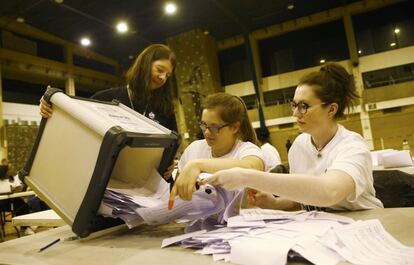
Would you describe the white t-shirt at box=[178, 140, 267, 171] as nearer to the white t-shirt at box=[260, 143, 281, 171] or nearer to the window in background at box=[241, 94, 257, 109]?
the white t-shirt at box=[260, 143, 281, 171]

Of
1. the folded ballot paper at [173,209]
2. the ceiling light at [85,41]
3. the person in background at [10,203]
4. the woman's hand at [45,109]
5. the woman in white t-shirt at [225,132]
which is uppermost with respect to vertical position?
the ceiling light at [85,41]

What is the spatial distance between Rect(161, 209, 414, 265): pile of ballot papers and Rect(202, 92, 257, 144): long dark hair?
0.72m

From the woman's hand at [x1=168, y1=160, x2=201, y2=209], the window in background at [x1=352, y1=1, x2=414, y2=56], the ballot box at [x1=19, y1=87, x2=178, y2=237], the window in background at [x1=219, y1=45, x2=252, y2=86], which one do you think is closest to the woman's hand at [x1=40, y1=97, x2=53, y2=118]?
the ballot box at [x1=19, y1=87, x2=178, y2=237]

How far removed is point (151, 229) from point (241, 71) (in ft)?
34.4

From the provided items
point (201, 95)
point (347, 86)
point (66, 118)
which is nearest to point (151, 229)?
point (66, 118)

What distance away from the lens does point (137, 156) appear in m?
1.03

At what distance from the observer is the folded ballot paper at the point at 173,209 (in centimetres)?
86

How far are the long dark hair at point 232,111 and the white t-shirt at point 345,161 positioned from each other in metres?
0.22

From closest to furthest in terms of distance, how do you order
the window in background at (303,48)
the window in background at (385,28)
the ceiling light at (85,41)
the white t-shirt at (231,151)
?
the white t-shirt at (231,151), the window in background at (385,28), the ceiling light at (85,41), the window in background at (303,48)

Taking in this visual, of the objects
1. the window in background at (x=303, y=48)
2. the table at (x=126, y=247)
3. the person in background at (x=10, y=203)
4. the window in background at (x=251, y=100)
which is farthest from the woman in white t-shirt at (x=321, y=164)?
the window in background at (x=251, y=100)

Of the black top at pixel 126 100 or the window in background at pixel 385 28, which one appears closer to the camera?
the black top at pixel 126 100

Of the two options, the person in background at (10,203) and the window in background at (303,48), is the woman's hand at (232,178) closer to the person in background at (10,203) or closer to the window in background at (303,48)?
the person in background at (10,203)

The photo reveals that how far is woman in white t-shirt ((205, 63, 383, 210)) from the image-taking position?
0.79 m

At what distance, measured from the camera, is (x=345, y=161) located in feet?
3.14
